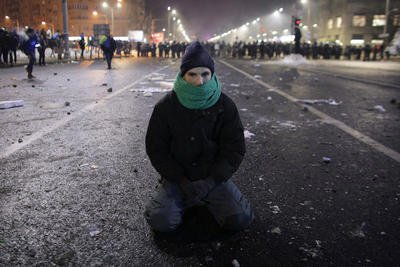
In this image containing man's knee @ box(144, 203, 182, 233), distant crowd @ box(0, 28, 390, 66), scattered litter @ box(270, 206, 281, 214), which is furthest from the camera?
distant crowd @ box(0, 28, 390, 66)

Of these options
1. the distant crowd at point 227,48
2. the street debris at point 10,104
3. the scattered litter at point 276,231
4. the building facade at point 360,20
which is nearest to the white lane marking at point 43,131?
the street debris at point 10,104

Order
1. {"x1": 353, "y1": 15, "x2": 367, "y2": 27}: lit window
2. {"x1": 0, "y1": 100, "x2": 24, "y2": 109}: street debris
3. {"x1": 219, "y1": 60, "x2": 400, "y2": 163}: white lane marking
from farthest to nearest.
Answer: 1. {"x1": 353, "y1": 15, "x2": 367, "y2": 27}: lit window
2. {"x1": 0, "y1": 100, "x2": 24, "y2": 109}: street debris
3. {"x1": 219, "y1": 60, "x2": 400, "y2": 163}: white lane marking

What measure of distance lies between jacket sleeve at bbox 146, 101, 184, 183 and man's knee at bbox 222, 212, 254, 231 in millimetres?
426

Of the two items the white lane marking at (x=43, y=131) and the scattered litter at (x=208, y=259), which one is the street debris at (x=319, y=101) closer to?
the white lane marking at (x=43, y=131)

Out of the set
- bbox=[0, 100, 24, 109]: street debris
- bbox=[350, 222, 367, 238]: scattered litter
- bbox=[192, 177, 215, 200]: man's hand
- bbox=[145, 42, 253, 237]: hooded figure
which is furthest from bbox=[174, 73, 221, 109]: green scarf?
bbox=[0, 100, 24, 109]: street debris

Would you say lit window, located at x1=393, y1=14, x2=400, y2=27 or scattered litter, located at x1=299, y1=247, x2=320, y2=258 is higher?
lit window, located at x1=393, y1=14, x2=400, y2=27

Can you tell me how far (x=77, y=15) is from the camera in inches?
3922

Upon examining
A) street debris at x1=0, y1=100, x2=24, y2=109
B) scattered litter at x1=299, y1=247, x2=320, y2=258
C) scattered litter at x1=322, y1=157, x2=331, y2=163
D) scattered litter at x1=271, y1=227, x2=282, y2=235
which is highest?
street debris at x1=0, y1=100, x2=24, y2=109

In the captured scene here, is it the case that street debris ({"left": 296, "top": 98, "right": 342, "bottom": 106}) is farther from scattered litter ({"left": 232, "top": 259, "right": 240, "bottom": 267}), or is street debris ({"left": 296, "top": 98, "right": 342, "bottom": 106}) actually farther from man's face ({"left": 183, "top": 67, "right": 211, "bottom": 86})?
scattered litter ({"left": 232, "top": 259, "right": 240, "bottom": 267})

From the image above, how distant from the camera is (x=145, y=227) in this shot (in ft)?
9.14

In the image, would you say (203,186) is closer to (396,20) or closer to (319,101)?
(319,101)

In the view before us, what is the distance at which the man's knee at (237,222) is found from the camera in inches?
105

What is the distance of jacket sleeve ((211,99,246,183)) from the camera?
2.75m

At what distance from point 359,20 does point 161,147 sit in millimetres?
60873
